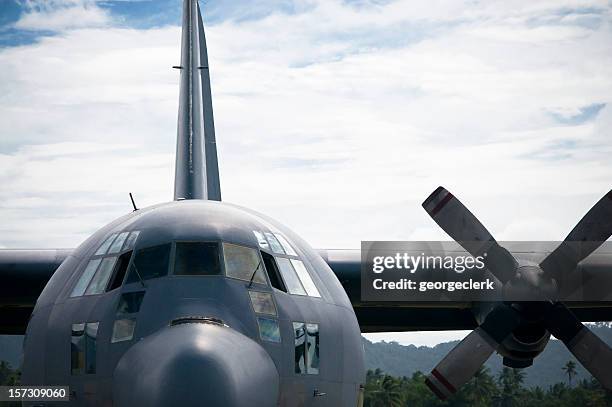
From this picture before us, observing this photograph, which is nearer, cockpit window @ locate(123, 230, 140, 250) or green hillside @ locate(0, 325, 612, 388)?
cockpit window @ locate(123, 230, 140, 250)

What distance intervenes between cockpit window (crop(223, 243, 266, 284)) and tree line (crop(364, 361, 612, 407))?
1713 inches

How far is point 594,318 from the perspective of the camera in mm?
20516

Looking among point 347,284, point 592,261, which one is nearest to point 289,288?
point 347,284

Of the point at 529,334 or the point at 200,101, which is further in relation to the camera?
the point at 200,101

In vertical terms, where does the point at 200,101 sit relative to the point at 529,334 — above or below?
above

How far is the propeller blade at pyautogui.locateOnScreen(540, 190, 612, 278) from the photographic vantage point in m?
16.1

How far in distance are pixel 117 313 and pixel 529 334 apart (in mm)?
8825

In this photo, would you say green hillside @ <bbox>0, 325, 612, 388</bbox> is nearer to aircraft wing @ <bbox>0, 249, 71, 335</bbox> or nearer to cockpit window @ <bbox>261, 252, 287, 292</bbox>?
aircraft wing @ <bbox>0, 249, 71, 335</bbox>

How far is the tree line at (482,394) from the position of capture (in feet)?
184

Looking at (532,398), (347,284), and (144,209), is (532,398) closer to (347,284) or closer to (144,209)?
(347,284)

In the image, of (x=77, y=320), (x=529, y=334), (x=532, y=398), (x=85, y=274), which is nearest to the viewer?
(x=77, y=320)

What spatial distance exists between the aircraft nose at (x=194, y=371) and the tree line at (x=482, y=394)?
44.8 metres

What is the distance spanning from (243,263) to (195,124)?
8.83 metres

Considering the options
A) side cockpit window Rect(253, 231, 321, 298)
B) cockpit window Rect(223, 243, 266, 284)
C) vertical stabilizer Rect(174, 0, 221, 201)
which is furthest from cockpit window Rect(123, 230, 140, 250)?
vertical stabilizer Rect(174, 0, 221, 201)
